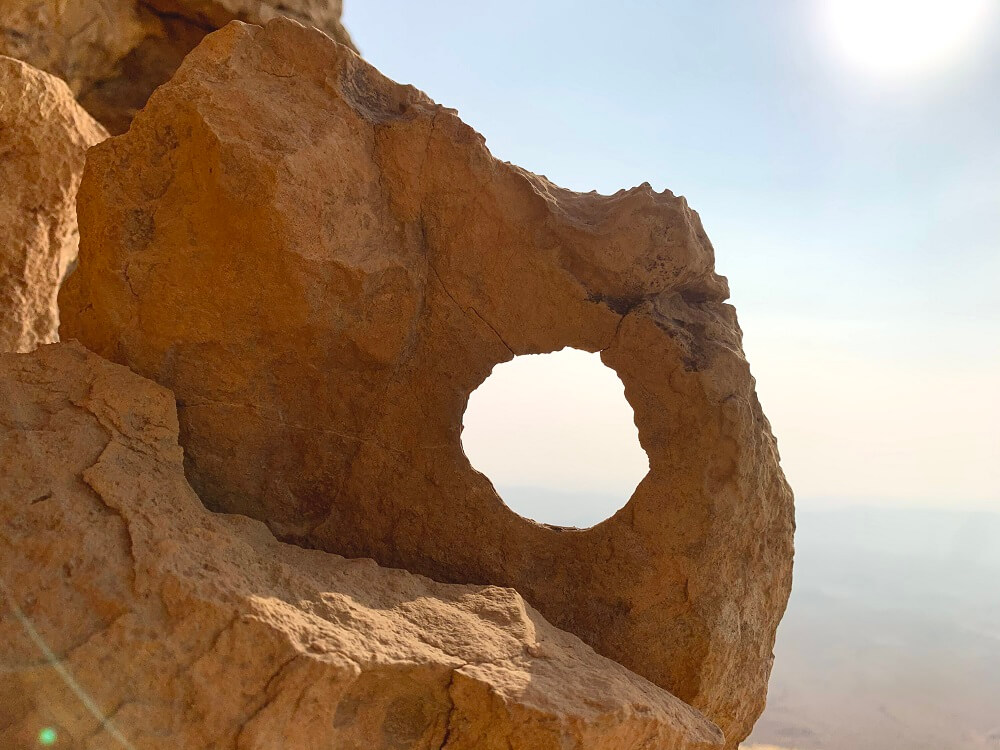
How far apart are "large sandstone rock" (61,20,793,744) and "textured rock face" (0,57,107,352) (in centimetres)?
217

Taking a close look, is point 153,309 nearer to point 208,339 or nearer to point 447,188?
point 208,339

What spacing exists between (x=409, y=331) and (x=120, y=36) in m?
4.75

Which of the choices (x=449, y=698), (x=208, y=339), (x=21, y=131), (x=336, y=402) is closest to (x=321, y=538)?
(x=336, y=402)

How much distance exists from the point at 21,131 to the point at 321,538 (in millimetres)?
3629

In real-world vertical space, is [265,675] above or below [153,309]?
below

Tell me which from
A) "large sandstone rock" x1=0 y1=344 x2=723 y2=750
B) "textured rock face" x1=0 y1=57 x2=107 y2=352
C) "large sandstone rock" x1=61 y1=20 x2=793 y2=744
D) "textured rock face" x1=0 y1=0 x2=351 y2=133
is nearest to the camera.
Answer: "large sandstone rock" x1=0 y1=344 x2=723 y2=750

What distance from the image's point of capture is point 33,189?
5082 mm

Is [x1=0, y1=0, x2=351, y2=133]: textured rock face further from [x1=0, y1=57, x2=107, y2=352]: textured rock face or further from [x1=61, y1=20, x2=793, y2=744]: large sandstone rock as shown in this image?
[x1=61, y1=20, x2=793, y2=744]: large sandstone rock

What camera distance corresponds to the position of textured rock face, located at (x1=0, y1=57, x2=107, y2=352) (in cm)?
490

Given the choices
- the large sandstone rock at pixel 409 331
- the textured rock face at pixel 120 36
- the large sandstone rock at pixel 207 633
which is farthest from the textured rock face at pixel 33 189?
the large sandstone rock at pixel 207 633

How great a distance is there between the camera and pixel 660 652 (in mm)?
3281

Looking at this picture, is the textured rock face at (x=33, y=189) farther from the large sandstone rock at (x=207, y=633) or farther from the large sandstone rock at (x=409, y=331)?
the large sandstone rock at (x=207, y=633)

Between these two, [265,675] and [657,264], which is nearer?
[265,675]

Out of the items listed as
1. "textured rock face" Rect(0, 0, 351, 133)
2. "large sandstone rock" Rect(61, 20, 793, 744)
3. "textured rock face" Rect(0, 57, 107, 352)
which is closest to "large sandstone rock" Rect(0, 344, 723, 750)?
"large sandstone rock" Rect(61, 20, 793, 744)
